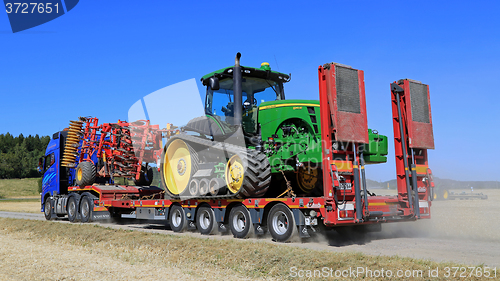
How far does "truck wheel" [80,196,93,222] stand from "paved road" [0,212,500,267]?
28.9 ft

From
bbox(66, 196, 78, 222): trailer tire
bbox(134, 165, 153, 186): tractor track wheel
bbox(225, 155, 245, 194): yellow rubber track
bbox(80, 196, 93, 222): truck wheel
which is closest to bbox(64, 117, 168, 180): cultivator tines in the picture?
bbox(134, 165, 153, 186): tractor track wheel

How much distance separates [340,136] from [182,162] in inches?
209

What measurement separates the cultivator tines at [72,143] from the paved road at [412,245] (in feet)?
34.7

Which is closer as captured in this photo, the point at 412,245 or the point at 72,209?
the point at 412,245

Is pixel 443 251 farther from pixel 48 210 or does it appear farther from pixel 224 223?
pixel 48 210

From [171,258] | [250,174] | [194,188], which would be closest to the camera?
[171,258]

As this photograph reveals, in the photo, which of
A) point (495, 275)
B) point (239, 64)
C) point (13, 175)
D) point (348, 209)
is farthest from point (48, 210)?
point (13, 175)

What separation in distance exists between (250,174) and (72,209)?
35.7 ft

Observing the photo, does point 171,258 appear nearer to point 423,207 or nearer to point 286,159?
point 286,159

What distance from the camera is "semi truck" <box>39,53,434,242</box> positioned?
29.2 feet

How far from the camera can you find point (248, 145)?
432 inches

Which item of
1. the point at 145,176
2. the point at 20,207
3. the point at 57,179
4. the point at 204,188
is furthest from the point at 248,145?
the point at 20,207

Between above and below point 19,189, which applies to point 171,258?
below

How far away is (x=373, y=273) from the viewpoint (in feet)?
19.3
